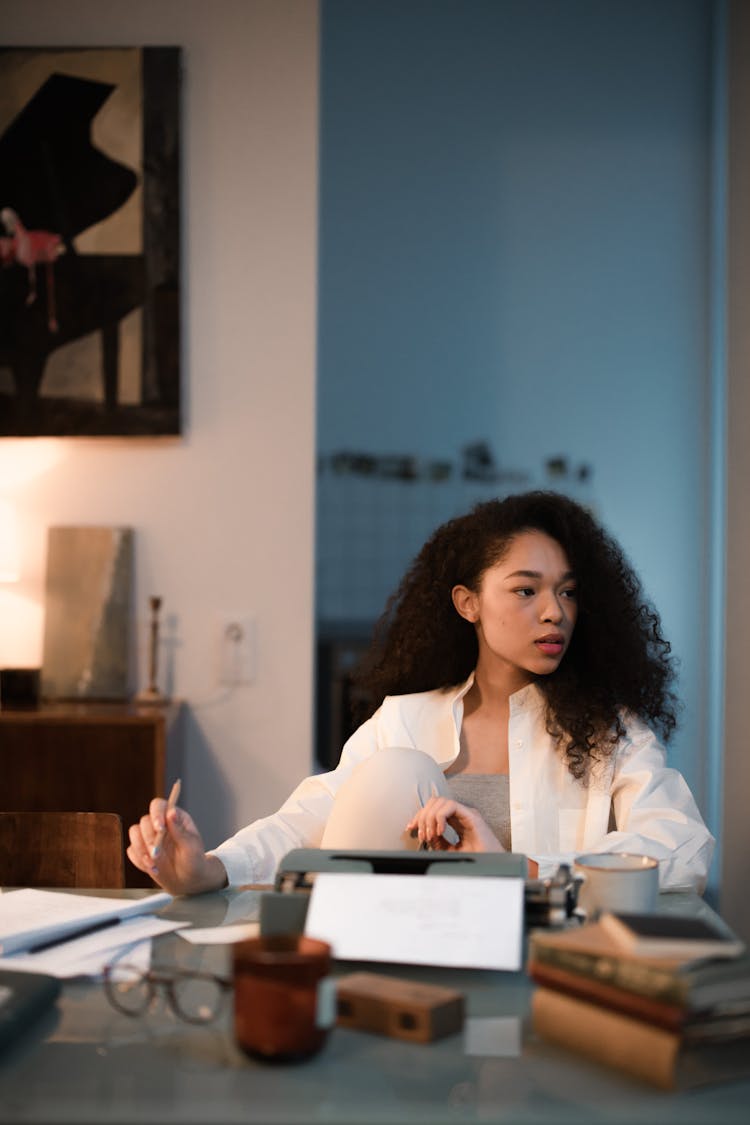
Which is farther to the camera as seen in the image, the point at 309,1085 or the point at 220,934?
the point at 220,934

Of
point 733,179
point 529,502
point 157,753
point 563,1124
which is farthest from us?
point 733,179

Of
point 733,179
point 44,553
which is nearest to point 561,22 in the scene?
point 733,179

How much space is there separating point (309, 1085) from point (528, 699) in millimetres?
1334

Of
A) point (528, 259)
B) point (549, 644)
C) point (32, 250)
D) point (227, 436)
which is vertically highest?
point (528, 259)

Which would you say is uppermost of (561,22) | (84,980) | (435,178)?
(561,22)

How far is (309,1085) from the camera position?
0.99 meters

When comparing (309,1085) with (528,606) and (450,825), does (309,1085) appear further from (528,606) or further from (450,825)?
(528,606)

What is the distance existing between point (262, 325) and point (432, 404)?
1592 mm

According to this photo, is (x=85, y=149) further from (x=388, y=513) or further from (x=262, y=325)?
(x=388, y=513)

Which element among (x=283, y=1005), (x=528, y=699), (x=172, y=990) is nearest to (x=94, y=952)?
(x=172, y=990)

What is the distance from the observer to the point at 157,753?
2.93 m

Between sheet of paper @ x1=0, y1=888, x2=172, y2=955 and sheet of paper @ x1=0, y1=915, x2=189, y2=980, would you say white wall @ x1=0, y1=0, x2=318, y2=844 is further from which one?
sheet of paper @ x1=0, y1=915, x2=189, y2=980

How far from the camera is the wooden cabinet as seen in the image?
2.92 metres

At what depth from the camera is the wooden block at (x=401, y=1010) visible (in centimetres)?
108
